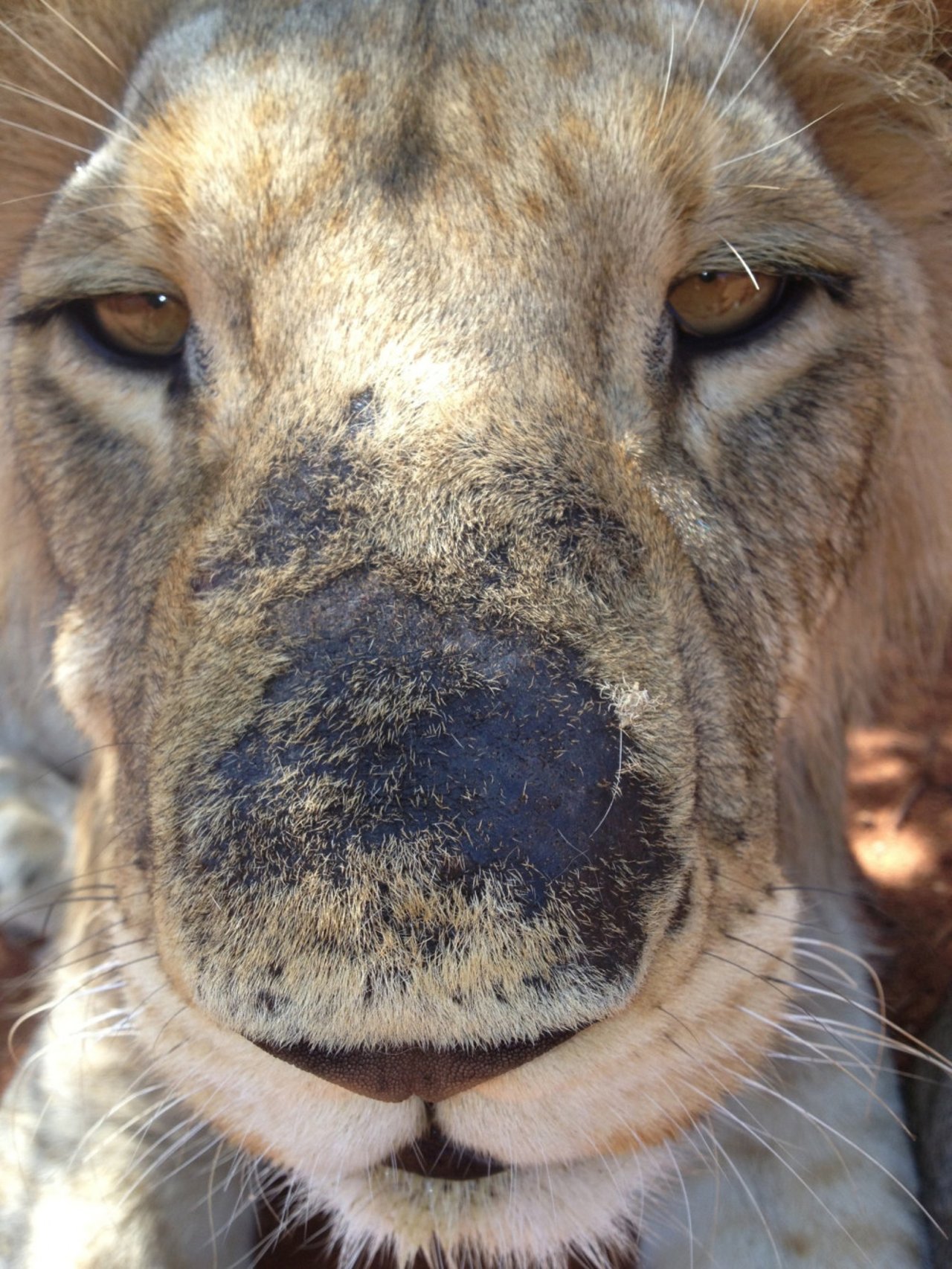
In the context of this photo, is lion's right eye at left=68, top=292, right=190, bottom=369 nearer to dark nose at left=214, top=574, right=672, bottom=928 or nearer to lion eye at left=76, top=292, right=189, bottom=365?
lion eye at left=76, top=292, right=189, bottom=365

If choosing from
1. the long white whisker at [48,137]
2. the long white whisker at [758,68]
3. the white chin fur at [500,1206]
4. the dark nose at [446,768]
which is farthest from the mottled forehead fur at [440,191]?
the white chin fur at [500,1206]

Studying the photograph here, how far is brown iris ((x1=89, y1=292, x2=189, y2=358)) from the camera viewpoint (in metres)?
1.71

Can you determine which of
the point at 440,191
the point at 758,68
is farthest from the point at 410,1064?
Result: the point at 758,68

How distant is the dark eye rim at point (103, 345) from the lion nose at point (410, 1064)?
974mm

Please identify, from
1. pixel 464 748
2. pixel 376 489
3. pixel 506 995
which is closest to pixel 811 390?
pixel 376 489

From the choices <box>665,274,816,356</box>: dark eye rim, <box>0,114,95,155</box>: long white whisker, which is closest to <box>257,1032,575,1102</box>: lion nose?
<box>665,274,816,356</box>: dark eye rim

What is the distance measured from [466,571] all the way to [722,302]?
2.14ft

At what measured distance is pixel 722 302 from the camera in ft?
5.54

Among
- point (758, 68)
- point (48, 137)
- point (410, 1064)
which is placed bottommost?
point (410, 1064)

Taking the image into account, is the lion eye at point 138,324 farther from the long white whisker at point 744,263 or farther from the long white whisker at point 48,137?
the long white whisker at point 744,263

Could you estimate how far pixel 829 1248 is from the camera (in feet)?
6.45

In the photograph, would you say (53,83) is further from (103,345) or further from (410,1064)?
(410,1064)

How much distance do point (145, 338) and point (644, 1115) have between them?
3.84ft

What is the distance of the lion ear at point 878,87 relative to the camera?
1.87 m
